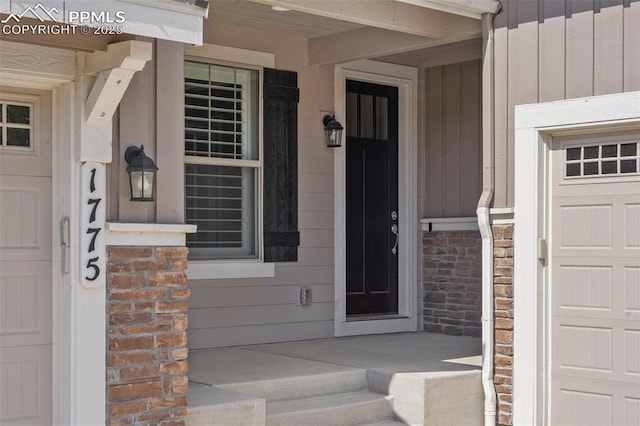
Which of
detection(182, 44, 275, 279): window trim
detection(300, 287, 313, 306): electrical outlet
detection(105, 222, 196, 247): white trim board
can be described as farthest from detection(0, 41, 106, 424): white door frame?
detection(300, 287, 313, 306): electrical outlet

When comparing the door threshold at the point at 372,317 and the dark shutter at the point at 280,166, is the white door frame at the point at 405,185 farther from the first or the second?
the dark shutter at the point at 280,166

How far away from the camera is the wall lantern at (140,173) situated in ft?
15.1

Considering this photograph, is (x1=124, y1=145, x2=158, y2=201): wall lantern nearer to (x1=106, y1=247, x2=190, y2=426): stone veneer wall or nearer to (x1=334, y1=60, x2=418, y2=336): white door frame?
(x1=106, y1=247, x2=190, y2=426): stone veneer wall

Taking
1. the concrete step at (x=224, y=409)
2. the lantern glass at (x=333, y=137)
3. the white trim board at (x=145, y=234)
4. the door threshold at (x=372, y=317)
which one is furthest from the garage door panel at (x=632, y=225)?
the door threshold at (x=372, y=317)

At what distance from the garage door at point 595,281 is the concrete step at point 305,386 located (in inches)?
51.4

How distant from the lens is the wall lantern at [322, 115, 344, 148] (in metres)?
7.55

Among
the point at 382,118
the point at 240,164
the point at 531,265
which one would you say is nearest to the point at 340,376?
the point at 531,265

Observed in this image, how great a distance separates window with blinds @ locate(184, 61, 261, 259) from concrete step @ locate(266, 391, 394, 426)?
165 cm

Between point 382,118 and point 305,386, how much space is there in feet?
10.7

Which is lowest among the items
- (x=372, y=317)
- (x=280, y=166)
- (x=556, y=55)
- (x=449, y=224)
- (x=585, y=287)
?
(x=372, y=317)

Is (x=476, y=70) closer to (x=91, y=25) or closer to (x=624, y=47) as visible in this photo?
(x=624, y=47)

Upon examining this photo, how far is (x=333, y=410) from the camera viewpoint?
18.4ft

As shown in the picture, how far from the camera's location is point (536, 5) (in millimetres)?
5832

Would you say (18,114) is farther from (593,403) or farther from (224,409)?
(593,403)
